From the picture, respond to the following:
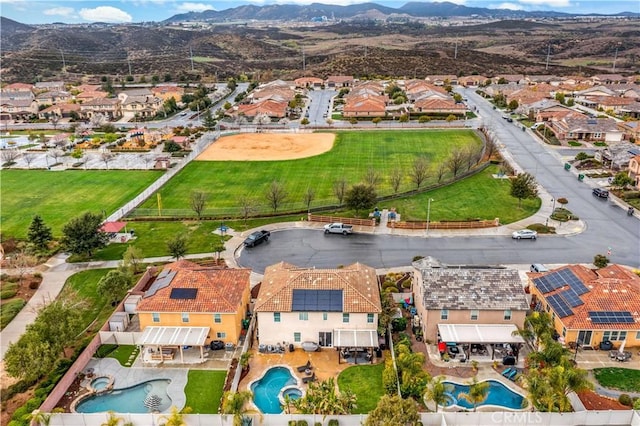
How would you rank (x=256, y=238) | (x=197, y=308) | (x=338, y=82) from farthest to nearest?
(x=338, y=82) < (x=256, y=238) < (x=197, y=308)

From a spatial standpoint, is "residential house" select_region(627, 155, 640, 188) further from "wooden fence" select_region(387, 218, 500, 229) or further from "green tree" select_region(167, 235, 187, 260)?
"green tree" select_region(167, 235, 187, 260)

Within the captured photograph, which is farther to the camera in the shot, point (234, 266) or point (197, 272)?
point (234, 266)

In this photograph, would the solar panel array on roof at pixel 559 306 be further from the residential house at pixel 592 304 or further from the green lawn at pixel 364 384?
the green lawn at pixel 364 384

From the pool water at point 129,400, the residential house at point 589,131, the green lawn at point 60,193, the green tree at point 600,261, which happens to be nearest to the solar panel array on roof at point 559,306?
the green tree at point 600,261

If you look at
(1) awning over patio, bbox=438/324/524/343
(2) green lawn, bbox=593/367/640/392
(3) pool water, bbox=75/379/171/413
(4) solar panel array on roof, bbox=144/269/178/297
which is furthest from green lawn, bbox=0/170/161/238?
(2) green lawn, bbox=593/367/640/392

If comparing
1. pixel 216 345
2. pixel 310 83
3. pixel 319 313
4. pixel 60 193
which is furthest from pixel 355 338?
pixel 310 83

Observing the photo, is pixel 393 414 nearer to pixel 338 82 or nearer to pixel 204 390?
pixel 204 390

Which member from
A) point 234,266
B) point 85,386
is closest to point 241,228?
point 234,266

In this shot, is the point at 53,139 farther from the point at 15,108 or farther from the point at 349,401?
the point at 349,401
